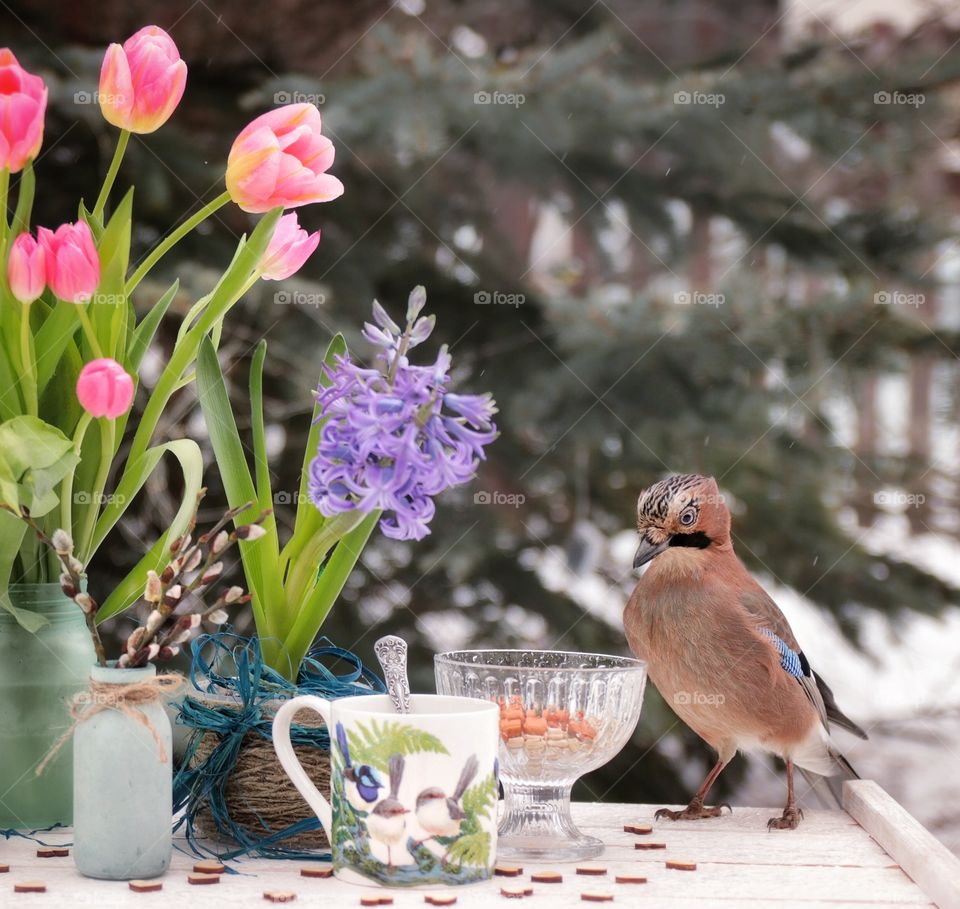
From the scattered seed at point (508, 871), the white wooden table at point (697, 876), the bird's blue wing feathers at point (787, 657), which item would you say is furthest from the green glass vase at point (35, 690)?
the bird's blue wing feathers at point (787, 657)

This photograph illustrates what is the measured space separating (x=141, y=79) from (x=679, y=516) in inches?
21.5

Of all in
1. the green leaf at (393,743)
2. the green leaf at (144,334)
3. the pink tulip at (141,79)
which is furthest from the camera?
the green leaf at (144,334)

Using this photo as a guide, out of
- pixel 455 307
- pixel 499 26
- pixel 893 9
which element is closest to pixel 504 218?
pixel 499 26

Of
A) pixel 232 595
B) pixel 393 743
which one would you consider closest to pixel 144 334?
pixel 232 595

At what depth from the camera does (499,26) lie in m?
2.50

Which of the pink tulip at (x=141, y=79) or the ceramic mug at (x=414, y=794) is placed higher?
the pink tulip at (x=141, y=79)

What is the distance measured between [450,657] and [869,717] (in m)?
1.69

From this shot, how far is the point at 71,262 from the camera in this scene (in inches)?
34.1

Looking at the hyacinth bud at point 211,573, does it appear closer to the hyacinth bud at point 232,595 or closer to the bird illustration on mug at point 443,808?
the hyacinth bud at point 232,595

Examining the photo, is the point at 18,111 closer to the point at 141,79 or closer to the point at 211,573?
the point at 141,79

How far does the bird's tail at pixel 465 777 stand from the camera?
2.62ft

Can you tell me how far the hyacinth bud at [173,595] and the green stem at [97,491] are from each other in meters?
0.19

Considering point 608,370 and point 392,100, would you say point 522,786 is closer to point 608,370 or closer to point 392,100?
point 608,370

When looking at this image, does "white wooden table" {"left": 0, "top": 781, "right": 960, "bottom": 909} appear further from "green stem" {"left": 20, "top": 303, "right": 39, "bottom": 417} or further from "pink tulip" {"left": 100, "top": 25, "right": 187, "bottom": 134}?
"pink tulip" {"left": 100, "top": 25, "right": 187, "bottom": 134}
